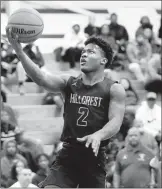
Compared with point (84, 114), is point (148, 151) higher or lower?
lower

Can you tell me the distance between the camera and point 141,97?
14258 millimetres

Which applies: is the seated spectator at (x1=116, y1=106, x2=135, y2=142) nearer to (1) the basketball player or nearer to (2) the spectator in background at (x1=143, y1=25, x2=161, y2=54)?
(2) the spectator in background at (x1=143, y1=25, x2=161, y2=54)

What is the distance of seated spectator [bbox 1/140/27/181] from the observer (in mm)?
10633

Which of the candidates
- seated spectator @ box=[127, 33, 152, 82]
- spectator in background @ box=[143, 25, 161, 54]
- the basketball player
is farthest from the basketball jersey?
spectator in background @ box=[143, 25, 161, 54]

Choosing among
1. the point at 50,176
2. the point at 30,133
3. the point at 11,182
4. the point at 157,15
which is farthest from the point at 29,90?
the point at 50,176

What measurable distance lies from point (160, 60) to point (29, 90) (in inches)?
121

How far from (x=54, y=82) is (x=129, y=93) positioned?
7008 mm

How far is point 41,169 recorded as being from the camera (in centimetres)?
1085

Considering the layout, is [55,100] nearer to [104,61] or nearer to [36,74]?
[104,61]

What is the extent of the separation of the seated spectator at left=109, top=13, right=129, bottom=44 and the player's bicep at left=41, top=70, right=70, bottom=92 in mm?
8834

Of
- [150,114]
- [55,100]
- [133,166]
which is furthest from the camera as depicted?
[55,100]

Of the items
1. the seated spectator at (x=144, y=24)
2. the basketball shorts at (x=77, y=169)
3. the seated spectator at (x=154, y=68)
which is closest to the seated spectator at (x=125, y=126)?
the seated spectator at (x=154, y=68)

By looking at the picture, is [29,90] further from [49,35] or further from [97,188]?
[97,188]

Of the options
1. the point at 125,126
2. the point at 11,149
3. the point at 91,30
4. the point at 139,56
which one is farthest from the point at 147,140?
the point at 91,30
